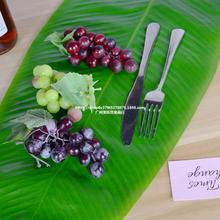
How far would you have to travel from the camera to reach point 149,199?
0.72 metres

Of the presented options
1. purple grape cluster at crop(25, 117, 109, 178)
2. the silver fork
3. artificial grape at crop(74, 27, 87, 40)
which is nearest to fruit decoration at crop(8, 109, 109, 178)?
purple grape cluster at crop(25, 117, 109, 178)

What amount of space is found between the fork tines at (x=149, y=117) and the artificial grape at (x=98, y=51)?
131mm

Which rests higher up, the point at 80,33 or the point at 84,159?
the point at 80,33

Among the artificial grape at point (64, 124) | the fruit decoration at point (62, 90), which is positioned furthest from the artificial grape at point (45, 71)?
the artificial grape at point (64, 124)

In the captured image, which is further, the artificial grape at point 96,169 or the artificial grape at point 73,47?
the artificial grape at point 73,47

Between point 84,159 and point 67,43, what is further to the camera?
point 67,43

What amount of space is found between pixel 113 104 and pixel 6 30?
29 centimetres

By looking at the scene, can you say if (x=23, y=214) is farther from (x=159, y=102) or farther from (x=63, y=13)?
(x=63, y=13)

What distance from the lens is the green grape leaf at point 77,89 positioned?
75 centimetres

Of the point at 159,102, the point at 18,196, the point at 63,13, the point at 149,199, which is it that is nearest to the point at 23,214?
the point at 18,196

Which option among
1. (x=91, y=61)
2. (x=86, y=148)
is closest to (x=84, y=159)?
(x=86, y=148)

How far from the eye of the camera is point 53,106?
30.2 inches

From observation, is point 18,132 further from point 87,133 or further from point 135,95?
point 135,95

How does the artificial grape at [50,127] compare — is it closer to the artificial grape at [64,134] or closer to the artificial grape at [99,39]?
the artificial grape at [64,134]
